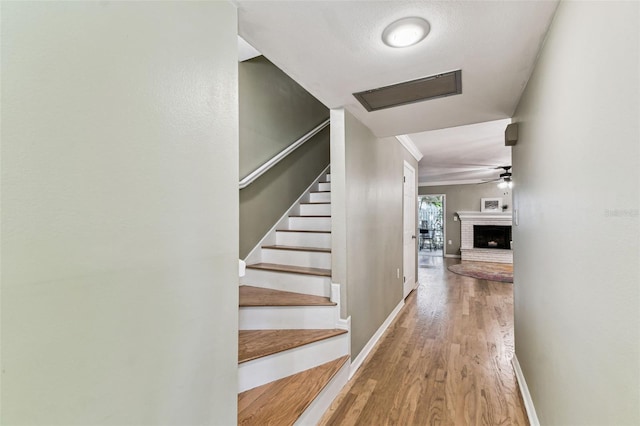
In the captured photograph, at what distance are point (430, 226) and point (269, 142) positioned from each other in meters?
8.01

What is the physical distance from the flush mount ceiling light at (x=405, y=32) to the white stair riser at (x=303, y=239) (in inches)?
69.3

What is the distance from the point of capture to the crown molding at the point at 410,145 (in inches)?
144

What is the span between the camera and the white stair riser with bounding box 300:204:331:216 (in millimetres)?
3164

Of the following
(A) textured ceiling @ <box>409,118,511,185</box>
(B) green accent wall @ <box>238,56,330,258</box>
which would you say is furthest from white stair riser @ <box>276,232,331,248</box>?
(A) textured ceiling @ <box>409,118,511,185</box>

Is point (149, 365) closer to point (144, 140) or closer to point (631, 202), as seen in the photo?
point (144, 140)

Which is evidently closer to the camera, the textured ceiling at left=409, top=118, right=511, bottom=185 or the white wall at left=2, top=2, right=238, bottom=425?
the white wall at left=2, top=2, right=238, bottom=425

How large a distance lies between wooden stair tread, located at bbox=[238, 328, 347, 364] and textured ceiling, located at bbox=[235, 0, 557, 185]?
65.3 inches

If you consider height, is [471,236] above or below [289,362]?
above

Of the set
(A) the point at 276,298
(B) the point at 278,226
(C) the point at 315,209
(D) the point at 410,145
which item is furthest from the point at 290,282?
(D) the point at 410,145

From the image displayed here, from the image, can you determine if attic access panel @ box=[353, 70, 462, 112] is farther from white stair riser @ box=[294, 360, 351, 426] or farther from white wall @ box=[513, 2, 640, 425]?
white stair riser @ box=[294, 360, 351, 426]

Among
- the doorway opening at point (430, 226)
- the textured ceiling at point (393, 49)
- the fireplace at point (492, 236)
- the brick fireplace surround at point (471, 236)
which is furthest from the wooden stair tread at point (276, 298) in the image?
the doorway opening at point (430, 226)

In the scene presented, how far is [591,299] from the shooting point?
852mm

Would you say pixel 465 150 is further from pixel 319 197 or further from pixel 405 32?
pixel 405 32

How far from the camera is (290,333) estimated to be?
1981mm
